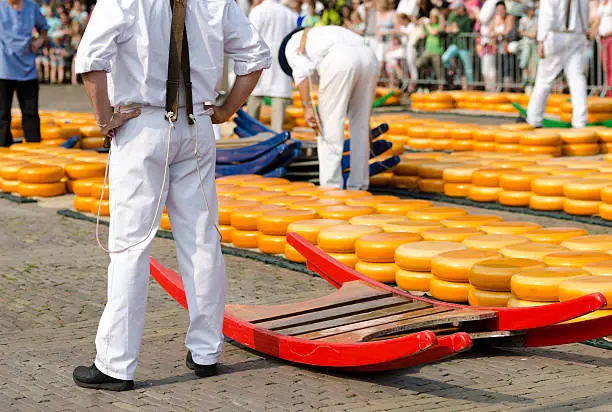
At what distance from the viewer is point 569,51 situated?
42.5 ft

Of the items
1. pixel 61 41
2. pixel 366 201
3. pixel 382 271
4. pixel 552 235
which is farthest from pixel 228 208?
pixel 61 41

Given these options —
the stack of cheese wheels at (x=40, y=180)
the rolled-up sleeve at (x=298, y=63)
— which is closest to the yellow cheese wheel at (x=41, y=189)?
the stack of cheese wheels at (x=40, y=180)

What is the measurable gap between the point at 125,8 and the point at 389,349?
164cm

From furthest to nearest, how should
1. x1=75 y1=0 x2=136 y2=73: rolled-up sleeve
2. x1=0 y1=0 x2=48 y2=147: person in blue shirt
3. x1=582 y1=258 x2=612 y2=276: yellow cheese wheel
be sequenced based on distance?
x1=0 y1=0 x2=48 y2=147: person in blue shirt
x1=582 y1=258 x2=612 y2=276: yellow cheese wheel
x1=75 y1=0 x2=136 y2=73: rolled-up sleeve

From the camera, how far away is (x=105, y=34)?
4.35 meters

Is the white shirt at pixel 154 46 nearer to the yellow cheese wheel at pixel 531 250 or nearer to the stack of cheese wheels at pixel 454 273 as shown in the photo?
the stack of cheese wheels at pixel 454 273

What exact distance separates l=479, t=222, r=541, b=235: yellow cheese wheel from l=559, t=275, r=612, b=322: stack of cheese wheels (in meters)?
1.45

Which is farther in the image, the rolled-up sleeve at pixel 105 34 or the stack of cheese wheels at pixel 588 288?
the stack of cheese wheels at pixel 588 288

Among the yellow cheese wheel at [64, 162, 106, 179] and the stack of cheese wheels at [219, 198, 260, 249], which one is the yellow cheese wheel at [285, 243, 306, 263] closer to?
the stack of cheese wheels at [219, 198, 260, 249]

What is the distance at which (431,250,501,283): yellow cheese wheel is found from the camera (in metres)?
5.83

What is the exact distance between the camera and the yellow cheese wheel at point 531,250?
234 inches

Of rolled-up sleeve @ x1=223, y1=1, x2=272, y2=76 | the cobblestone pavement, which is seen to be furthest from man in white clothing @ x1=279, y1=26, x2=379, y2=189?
rolled-up sleeve @ x1=223, y1=1, x2=272, y2=76

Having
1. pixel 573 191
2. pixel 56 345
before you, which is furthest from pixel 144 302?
pixel 573 191

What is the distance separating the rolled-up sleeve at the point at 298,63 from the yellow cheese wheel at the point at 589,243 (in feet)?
10.3
